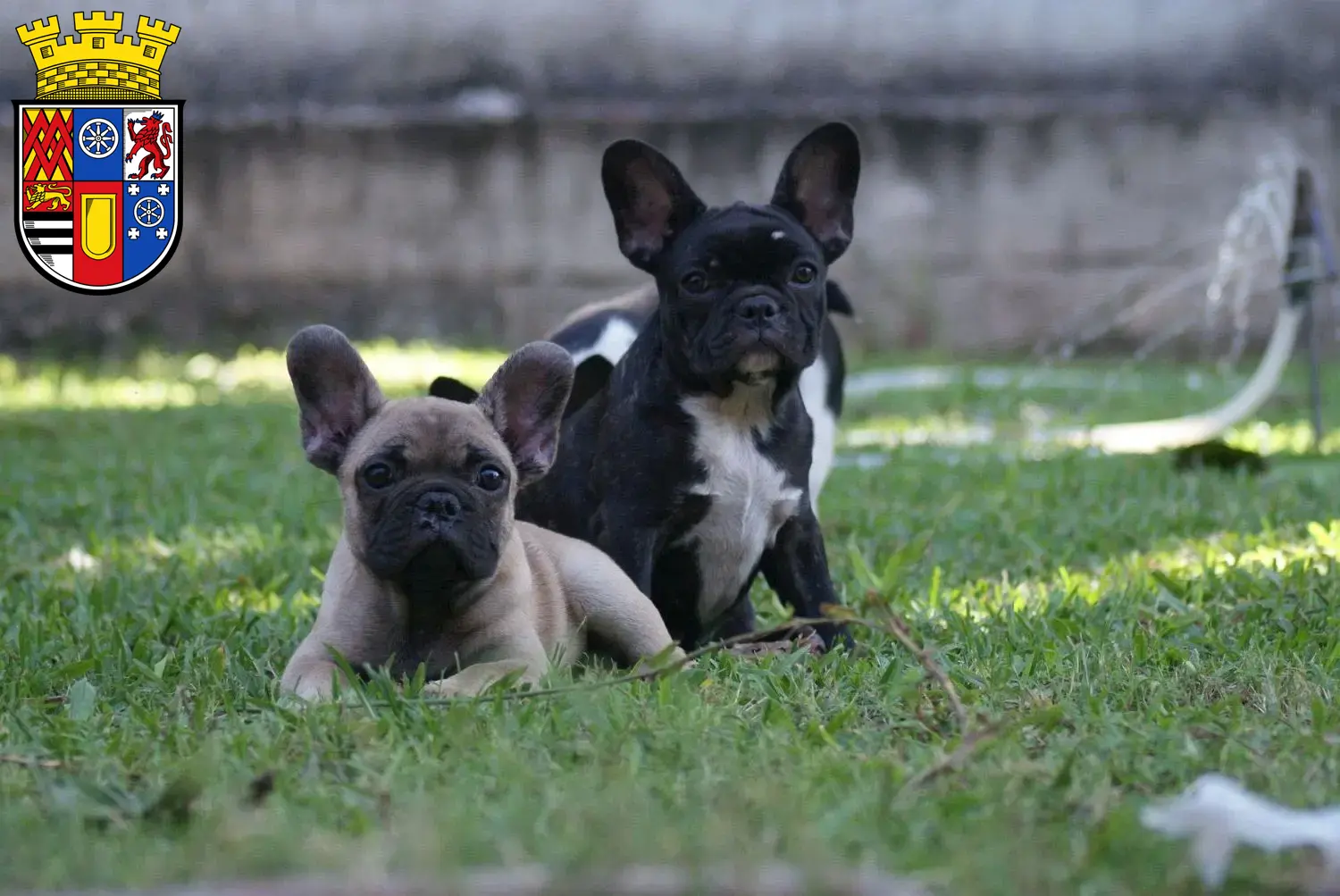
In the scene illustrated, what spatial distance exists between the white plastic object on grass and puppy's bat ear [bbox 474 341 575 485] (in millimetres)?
2284

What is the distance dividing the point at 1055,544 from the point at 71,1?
10369 mm

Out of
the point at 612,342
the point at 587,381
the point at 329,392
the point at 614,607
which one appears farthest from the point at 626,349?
the point at 329,392

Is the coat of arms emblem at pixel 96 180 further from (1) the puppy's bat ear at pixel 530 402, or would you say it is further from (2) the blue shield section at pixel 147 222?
(1) the puppy's bat ear at pixel 530 402

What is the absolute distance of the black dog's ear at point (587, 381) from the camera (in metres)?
5.56

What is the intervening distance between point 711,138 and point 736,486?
10.7 m

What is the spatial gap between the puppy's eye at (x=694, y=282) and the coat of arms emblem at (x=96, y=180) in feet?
12.8

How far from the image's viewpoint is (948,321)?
1563cm

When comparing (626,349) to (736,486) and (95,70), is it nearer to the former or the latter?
(736,486)

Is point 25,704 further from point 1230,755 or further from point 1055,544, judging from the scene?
point 1055,544

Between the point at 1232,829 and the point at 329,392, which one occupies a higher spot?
the point at 329,392

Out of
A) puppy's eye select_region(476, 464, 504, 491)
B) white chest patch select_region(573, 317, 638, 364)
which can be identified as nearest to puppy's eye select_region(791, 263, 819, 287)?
puppy's eye select_region(476, 464, 504, 491)

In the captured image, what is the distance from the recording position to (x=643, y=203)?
5207mm

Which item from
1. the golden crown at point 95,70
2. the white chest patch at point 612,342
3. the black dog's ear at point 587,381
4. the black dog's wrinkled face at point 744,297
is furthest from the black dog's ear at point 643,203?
the golden crown at point 95,70

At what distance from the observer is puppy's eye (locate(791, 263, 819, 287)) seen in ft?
16.2
